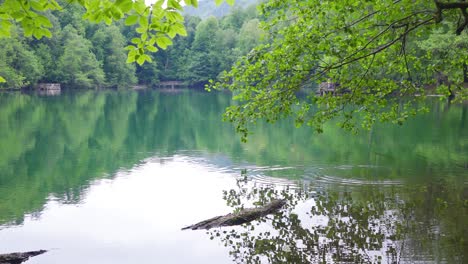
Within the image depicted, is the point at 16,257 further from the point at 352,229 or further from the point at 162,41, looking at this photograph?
the point at 162,41

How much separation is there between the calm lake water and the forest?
42.6 m

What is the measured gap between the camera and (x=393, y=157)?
24172mm

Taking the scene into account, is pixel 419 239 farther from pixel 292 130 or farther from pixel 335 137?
pixel 292 130

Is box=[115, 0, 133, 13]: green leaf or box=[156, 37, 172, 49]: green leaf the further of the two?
box=[156, 37, 172, 49]: green leaf

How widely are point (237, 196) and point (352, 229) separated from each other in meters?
5.13

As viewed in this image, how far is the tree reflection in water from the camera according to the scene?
419 inches

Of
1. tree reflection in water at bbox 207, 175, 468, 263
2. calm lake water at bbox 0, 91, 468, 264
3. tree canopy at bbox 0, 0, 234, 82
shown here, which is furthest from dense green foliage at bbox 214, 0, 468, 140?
tree canopy at bbox 0, 0, 234, 82

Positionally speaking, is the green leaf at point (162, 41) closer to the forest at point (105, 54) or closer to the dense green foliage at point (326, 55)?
the dense green foliage at point (326, 55)

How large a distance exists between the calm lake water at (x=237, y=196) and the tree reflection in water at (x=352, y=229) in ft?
0.14

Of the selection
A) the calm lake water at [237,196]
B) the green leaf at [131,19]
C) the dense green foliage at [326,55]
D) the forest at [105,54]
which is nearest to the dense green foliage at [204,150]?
the calm lake water at [237,196]

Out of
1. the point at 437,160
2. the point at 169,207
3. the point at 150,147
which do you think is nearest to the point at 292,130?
the point at 150,147

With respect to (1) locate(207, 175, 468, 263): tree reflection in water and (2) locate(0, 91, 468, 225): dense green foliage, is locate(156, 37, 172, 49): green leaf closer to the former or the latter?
(1) locate(207, 175, 468, 263): tree reflection in water

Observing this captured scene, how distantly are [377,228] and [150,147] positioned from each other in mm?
19024

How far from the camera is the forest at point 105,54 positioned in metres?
84.9
